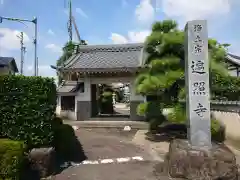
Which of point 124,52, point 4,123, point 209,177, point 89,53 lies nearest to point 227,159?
point 209,177

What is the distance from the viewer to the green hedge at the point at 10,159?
569cm

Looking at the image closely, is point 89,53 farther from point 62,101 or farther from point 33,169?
point 33,169

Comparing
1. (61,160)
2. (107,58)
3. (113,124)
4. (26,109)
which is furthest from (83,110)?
(26,109)

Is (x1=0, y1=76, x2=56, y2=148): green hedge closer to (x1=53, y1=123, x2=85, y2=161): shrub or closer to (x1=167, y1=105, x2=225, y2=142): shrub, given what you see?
(x1=53, y1=123, x2=85, y2=161): shrub

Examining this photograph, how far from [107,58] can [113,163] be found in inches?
505

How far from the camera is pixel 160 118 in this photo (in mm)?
12898

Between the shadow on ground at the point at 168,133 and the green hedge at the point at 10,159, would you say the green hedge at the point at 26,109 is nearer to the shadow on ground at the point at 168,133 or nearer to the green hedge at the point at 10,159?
the green hedge at the point at 10,159

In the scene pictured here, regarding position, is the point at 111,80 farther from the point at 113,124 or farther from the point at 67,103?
the point at 67,103

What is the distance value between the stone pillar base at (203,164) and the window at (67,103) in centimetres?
1387

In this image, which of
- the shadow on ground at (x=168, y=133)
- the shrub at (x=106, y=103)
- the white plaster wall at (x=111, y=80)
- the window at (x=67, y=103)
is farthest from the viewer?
the shrub at (x=106, y=103)

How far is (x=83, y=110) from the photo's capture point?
744 inches

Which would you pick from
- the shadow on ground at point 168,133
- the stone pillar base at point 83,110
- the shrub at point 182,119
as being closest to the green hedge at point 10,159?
the shrub at point 182,119

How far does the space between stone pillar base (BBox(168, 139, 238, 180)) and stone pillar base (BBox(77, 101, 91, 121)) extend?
40.9ft

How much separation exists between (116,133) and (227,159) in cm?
878
